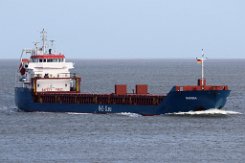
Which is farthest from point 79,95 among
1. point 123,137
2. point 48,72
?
point 123,137

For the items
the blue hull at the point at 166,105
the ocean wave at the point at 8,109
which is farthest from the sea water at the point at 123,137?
the ocean wave at the point at 8,109

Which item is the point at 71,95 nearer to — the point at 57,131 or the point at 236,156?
the point at 57,131

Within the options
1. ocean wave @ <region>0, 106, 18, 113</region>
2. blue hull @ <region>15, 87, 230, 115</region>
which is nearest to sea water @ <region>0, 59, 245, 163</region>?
blue hull @ <region>15, 87, 230, 115</region>

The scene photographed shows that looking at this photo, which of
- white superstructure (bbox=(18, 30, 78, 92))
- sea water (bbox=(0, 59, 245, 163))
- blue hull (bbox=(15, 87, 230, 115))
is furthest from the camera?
white superstructure (bbox=(18, 30, 78, 92))

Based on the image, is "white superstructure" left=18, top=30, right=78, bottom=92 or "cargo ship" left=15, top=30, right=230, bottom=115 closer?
"cargo ship" left=15, top=30, right=230, bottom=115

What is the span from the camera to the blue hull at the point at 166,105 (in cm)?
7462

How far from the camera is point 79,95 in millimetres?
82250

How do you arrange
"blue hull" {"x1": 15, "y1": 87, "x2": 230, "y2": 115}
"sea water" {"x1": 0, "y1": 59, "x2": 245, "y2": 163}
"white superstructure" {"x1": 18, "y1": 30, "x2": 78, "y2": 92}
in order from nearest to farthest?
"sea water" {"x1": 0, "y1": 59, "x2": 245, "y2": 163} < "blue hull" {"x1": 15, "y1": 87, "x2": 230, "y2": 115} < "white superstructure" {"x1": 18, "y1": 30, "x2": 78, "y2": 92}

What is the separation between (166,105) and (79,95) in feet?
31.9

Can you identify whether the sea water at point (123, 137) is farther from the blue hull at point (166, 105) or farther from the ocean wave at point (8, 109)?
the ocean wave at point (8, 109)

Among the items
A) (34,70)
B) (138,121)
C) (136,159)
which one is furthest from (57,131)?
(34,70)

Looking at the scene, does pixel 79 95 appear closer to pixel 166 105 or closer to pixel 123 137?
pixel 166 105

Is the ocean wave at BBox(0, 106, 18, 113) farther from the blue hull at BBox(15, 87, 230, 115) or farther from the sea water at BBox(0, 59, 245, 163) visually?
the sea water at BBox(0, 59, 245, 163)

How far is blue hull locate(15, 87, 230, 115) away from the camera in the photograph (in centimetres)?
7462
